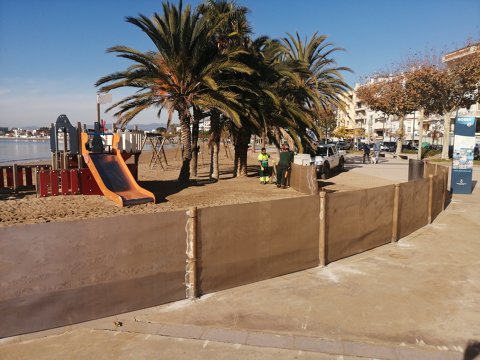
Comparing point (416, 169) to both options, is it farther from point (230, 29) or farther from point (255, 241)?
point (255, 241)

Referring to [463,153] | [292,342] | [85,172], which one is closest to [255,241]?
[292,342]

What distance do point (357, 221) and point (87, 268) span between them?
447cm

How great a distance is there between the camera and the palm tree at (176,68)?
1590cm

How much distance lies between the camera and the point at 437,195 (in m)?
10.8

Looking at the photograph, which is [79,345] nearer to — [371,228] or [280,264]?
[280,264]

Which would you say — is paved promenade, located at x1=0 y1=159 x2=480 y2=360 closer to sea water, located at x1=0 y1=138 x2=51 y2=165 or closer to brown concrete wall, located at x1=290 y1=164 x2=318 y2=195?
brown concrete wall, located at x1=290 y1=164 x2=318 y2=195

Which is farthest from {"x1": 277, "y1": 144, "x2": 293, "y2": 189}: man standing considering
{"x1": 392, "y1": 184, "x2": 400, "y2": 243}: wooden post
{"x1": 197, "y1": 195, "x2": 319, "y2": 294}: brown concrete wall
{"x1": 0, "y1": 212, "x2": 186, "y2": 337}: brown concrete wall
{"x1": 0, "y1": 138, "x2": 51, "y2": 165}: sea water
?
{"x1": 0, "y1": 138, "x2": 51, "y2": 165}: sea water

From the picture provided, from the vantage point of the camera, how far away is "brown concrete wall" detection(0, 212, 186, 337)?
4.10 meters

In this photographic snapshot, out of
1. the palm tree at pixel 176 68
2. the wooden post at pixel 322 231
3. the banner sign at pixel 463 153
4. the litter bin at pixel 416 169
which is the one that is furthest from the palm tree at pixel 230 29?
the wooden post at pixel 322 231

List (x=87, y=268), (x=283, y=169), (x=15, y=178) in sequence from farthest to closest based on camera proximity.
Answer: (x=283, y=169), (x=15, y=178), (x=87, y=268)

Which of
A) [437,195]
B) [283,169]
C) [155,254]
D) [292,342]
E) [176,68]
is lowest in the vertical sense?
[292,342]

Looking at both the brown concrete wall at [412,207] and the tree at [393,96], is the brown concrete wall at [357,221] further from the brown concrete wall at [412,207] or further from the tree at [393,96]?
the tree at [393,96]

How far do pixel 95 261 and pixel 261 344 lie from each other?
1.98m

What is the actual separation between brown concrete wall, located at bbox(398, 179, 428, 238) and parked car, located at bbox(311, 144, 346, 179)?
1100 centimetres
